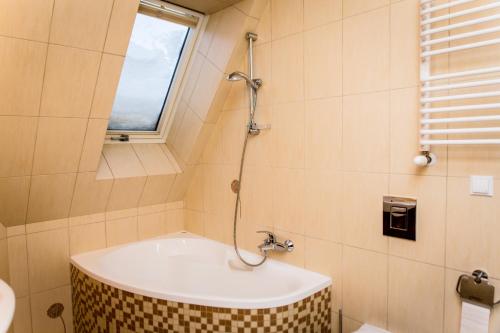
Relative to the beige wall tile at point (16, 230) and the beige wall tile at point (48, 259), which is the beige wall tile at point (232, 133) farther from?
the beige wall tile at point (16, 230)

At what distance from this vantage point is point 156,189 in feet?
9.82

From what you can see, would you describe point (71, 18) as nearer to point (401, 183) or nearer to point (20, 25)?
point (20, 25)

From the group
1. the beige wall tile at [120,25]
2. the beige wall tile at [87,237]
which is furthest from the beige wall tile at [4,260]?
the beige wall tile at [120,25]

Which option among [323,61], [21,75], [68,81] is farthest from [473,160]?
Answer: [21,75]

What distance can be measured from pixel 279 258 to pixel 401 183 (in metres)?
0.99

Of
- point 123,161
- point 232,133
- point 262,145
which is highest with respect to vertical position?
point 232,133

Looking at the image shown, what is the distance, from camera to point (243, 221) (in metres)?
2.69

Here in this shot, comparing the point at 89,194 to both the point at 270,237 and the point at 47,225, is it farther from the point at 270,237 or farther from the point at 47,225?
the point at 270,237

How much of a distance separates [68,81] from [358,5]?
1.63m

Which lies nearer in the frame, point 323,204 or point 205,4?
point 323,204

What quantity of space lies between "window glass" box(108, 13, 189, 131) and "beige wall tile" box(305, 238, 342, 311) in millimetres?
1646

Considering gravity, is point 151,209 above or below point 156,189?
below

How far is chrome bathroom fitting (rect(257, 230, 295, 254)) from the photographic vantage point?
235 cm

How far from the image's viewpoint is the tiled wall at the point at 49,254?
2.44 m
